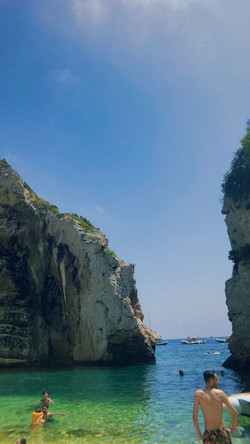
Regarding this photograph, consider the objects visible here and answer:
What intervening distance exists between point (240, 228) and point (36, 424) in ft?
73.4

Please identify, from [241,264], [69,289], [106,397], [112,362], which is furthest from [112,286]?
[106,397]

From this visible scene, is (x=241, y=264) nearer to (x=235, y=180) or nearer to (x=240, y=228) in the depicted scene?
(x=240, y=228)

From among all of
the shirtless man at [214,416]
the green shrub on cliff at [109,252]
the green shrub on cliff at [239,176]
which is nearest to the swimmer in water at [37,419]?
the shirtless man at [214,416]

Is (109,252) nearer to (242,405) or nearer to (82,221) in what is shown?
(82,221)

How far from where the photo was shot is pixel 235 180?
93.8 ft

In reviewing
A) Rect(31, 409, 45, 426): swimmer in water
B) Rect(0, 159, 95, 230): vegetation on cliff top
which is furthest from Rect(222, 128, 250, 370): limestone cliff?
Rect(31, 409, 45, 426): swimmer in water

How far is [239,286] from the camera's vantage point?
25016 mm

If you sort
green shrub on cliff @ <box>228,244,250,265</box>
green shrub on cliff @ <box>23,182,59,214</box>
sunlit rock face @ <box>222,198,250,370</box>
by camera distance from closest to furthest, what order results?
sunlit rock face @ <box>222,198,250,370</box>
green shrub on cliff @ <box>228,244,250,265</box>
green shrub on cliff @ <box>23,182,59,214</box>

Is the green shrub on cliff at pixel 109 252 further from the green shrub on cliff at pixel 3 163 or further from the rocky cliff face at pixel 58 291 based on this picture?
the green shrub on cliff at pixel 3 163

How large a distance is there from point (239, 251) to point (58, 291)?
67.3ft

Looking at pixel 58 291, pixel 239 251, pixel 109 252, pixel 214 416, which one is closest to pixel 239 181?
pixel 239 251

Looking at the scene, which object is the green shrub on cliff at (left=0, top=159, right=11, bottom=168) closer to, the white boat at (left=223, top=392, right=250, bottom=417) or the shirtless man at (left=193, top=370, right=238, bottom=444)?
the white boat at (left=223, top=392, right=250, bottom=417)

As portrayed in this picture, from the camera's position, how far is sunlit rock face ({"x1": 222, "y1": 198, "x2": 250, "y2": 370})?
23.5 metres

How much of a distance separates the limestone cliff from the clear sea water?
371 cm
